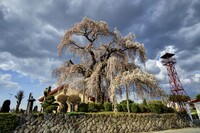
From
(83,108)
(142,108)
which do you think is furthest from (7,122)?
(142,108)

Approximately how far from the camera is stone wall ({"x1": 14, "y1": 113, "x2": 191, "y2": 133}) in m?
9.15

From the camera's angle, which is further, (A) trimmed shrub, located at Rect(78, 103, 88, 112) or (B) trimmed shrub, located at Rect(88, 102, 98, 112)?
(B) trimmed shrub, located at Rect(88, 102, 98, 112)

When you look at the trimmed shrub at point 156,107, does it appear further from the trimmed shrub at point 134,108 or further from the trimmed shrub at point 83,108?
the trimmed shrub at point 83,108

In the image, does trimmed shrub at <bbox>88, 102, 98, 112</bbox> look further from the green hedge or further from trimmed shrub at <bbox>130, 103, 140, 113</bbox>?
the green hedge

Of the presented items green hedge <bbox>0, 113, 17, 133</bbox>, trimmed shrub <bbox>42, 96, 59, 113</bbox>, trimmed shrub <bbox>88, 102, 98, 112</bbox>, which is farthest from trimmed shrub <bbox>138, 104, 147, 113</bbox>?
green hedge <bbox>0, 113, 17, 133</bbox>

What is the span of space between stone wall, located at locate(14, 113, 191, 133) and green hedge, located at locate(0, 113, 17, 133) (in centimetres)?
30

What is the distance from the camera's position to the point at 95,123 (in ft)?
34.9

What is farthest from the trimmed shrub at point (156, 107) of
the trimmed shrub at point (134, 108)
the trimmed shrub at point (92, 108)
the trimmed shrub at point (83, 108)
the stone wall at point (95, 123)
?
the trimmed shrub at point (83, 108)

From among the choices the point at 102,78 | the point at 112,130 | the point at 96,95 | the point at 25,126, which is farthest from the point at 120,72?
the point at 25,126

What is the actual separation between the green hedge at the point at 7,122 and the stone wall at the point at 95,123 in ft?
0.99

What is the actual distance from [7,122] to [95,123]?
5.50m

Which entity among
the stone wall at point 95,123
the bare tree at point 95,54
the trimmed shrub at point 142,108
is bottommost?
the stone wall at point 95,123

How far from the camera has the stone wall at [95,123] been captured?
915cm

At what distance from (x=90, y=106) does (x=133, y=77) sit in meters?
4.60
